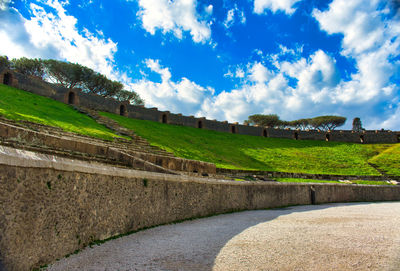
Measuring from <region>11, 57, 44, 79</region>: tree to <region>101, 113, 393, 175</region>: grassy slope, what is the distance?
98.0 ft

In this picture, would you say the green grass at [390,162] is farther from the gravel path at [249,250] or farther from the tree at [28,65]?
the tree at [28,65]

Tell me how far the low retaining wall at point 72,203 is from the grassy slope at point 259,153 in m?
13.0

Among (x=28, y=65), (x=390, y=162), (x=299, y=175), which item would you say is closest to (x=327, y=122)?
(x=390, y=162)

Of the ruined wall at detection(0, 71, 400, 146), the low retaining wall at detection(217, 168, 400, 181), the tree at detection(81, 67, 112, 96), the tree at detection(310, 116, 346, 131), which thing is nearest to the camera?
the low retaining wall at detection(217, 168, 400, 181)

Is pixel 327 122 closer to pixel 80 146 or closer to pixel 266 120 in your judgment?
pixel 266 120

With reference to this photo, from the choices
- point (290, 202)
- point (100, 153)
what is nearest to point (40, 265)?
point (100, 153)

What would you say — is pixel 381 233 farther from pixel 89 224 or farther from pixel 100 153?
pixel 100 153

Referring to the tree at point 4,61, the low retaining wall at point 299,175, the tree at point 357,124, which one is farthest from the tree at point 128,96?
the tree at point 357,124

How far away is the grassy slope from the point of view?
25375 mm

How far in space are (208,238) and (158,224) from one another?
1825 mm

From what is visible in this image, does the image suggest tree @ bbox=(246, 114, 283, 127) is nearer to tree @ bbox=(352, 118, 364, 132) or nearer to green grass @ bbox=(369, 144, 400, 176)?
tree @ bbox=(352, 118, 364, 132)

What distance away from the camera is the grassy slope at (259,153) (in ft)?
83.3

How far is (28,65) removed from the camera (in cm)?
5288

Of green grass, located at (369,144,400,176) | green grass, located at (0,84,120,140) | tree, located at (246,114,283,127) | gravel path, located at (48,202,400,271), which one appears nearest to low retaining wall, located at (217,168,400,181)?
green grass, located at (369,144,400,176)
